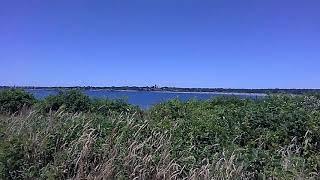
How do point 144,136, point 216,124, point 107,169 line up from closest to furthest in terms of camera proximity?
1. point 107,169
2. point 144,136
3. point 216,124

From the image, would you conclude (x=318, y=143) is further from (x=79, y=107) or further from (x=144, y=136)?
(x=79, y=107)

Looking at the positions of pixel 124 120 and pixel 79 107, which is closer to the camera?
pixel 124 120

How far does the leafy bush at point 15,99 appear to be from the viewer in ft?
81.0

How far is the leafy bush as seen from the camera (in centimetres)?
2470

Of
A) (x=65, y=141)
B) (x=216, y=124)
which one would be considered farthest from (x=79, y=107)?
(x=65, y=141)

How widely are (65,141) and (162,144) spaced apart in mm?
1624

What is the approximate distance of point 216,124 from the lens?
999cm

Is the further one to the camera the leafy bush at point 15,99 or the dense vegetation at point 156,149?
the leafy bush at point 15,99

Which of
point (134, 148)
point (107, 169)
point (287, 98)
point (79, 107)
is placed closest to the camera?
point (107, 169)

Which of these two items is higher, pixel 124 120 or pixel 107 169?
pixel 124 120

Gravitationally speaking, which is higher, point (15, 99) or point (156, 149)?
point (15, 99)

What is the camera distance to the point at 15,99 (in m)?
25.8

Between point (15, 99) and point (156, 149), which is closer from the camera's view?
point (156, 149)

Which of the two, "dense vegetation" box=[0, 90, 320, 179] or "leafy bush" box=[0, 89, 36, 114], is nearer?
"dense vegetation" box=[0, 90, 320, 179]
